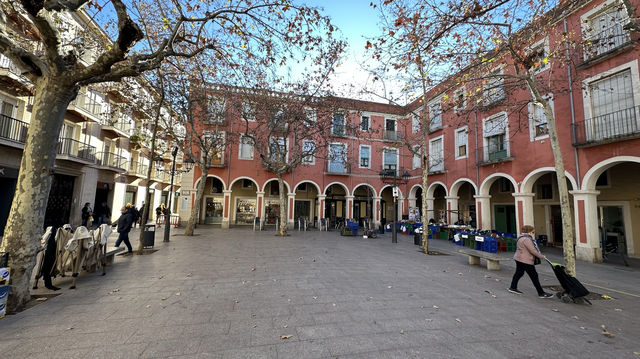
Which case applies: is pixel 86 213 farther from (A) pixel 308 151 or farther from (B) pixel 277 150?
(A) pixel 308 151

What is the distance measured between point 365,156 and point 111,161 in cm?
1977

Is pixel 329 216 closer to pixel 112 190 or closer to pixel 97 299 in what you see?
pixel 112 190

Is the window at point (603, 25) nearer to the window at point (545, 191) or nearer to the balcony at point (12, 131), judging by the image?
the window at point (545, 191)

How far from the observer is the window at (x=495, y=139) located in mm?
14281

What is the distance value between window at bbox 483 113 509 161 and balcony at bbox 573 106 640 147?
11.5ft

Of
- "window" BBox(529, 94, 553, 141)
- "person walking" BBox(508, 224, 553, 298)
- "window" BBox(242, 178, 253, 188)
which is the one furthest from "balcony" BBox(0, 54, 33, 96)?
"window" BBox(529, 94, 553, 141)

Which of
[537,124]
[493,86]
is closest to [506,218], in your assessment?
[537,124]

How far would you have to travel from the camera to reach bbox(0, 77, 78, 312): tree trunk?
405cm

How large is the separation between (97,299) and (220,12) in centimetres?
614

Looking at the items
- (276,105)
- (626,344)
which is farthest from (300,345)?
(276,105)

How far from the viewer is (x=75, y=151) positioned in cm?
1541

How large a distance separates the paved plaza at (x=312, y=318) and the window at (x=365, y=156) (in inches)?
662

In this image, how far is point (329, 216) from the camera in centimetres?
2436

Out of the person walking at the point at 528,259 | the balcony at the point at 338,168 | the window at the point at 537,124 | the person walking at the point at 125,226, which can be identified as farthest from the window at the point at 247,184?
the person walking at the point at 528,259
